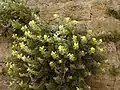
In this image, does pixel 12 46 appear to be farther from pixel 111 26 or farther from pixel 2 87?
pixel 111 26

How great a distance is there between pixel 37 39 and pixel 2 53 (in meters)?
0.66

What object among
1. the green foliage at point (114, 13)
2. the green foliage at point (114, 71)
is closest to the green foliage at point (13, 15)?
the green foliage at point (114, 13)

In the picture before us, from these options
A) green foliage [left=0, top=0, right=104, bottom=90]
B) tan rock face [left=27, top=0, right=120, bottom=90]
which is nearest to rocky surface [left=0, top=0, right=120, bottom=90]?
tan rock face [left=27, top=0, right=120, bottom=90]

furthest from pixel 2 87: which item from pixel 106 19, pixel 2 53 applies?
pixel 106 19

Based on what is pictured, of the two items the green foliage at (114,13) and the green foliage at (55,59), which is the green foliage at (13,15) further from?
the green foliage at (114,13)

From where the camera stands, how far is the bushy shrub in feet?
9.87

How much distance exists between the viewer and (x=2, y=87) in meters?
3.55

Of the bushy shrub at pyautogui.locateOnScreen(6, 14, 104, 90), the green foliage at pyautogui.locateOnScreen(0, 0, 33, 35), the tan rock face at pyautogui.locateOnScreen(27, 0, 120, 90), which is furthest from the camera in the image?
the green foliage at pyautogui.locateOnScreen(0, 0, 33, 35)

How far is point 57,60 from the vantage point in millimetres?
3021

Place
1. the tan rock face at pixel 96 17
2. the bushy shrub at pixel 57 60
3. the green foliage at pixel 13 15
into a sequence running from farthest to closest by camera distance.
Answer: the green foliage at pixel 13 15 < the tan rock face at pixel 96 17 < the bushy shrub at pixel 57 60

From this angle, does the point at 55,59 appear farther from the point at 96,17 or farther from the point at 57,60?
the point at 96,17

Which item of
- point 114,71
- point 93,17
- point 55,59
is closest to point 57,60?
point 55,59

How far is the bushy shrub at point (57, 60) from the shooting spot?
9.87 feet

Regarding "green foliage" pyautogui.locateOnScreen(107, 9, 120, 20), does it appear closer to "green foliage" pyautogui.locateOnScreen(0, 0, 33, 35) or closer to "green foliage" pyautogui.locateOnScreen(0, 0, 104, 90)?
"green foliage" pyautogui.locateOnScreen(0, 0, 104, 90)
